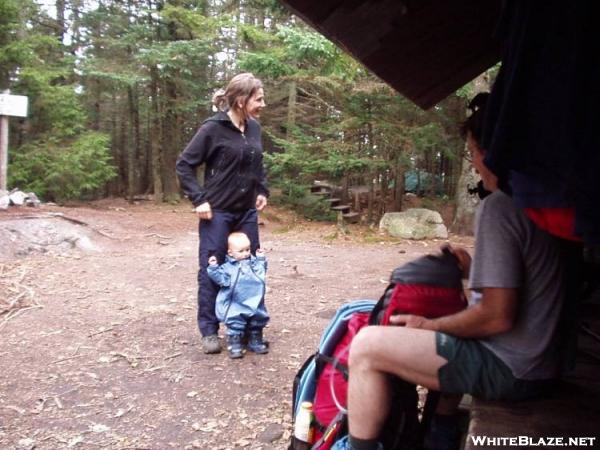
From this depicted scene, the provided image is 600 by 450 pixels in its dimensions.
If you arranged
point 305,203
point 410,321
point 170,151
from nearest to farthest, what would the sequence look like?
point 410,321, point 305,203, point 170,151

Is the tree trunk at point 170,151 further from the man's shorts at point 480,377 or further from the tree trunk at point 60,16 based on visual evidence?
the man's shorts at point 480,377

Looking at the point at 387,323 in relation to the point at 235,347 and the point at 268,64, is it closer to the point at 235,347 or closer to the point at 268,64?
the point at 235,347

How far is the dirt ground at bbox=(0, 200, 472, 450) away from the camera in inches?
118

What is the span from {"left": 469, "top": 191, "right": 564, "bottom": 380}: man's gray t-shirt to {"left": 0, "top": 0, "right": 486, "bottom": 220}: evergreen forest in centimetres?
655

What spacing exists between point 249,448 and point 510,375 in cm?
159

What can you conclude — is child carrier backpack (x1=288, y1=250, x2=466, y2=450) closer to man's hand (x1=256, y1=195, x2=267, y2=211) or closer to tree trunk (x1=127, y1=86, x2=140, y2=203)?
man's hand (x1=256, y1=195, x2=267, y2=211)

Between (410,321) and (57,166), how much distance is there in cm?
1312

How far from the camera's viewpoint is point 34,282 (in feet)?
20.8

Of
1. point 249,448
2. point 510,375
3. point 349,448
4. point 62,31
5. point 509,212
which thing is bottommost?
point 249,448

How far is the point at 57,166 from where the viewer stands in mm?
13133

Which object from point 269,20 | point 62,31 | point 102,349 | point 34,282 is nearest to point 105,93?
point 62,31

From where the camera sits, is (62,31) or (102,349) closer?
(102,349)

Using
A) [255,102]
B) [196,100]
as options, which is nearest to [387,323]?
[255,102]

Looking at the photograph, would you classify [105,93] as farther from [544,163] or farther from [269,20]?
[544,163]
